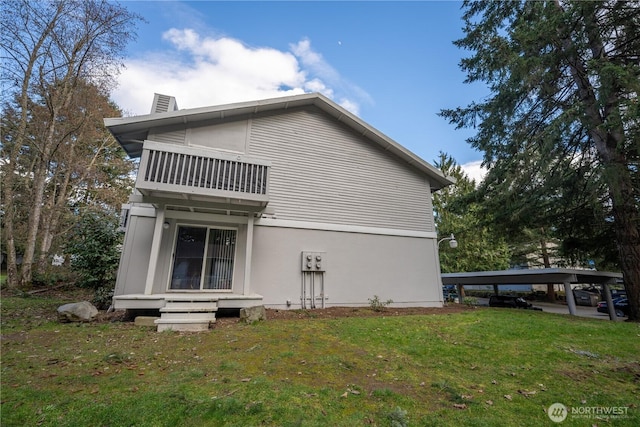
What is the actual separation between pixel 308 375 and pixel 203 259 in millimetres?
5501

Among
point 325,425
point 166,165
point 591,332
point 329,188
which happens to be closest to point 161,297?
point 166,165

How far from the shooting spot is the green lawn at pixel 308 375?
2758mm

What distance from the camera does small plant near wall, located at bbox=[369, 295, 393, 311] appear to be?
933 centimetres

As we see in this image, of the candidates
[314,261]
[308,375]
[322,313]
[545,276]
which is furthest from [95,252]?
[545,276]

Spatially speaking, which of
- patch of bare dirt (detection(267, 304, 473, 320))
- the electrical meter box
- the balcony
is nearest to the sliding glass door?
the balcony

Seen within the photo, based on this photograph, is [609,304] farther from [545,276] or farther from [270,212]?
[270,212]

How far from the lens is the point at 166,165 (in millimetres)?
6953

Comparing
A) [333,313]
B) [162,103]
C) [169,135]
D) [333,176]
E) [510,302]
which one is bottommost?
[510,302]

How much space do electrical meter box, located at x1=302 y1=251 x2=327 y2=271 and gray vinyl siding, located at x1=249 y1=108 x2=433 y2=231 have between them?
1.20 metres

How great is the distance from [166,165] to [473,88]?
497 inches

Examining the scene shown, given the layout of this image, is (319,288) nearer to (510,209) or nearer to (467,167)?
(510,209)

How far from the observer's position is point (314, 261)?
363 inches

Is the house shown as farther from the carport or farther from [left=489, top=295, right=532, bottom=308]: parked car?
[left=489, top=295, right=532, bottom=308]: parked car

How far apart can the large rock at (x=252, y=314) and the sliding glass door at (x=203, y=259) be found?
1.49m
